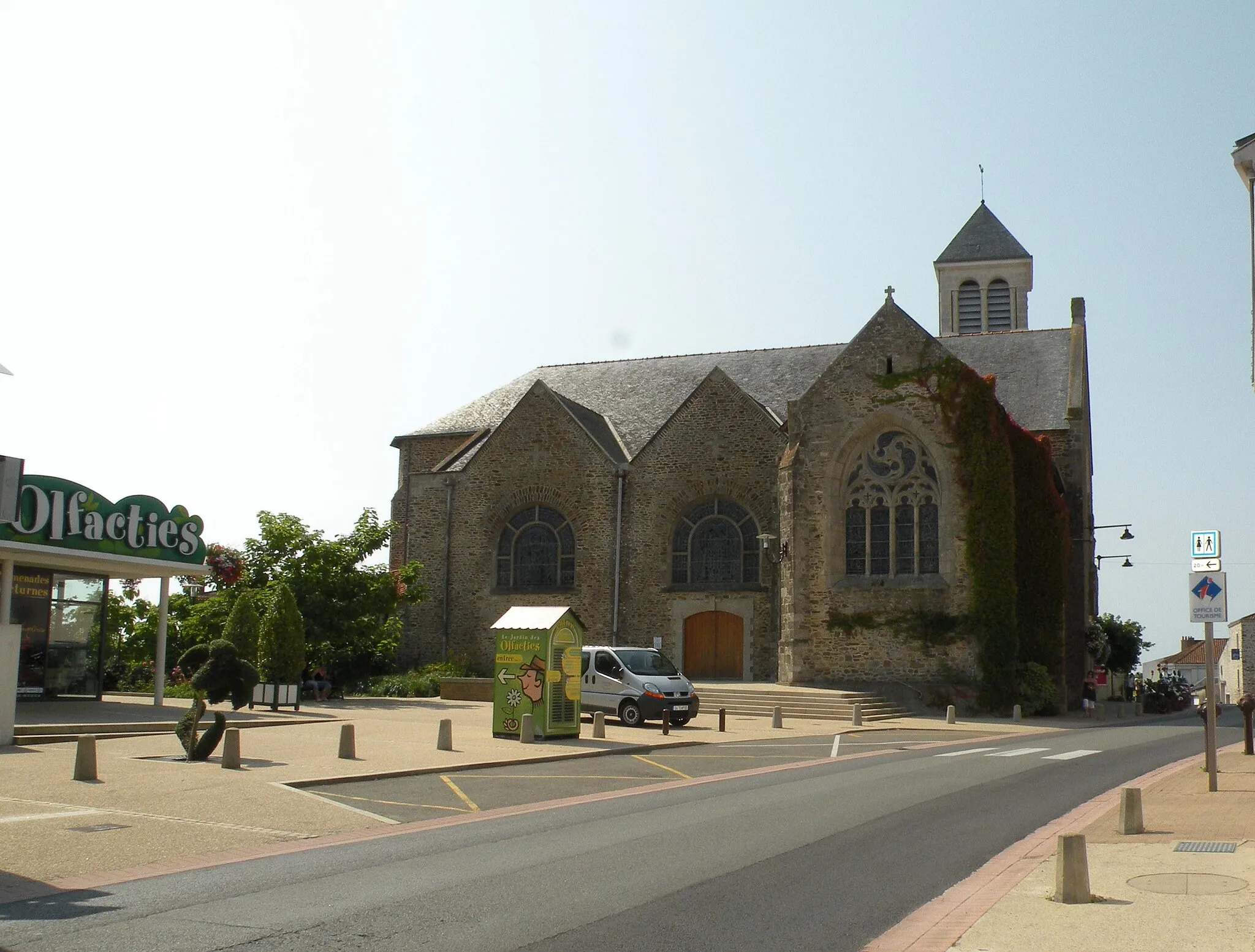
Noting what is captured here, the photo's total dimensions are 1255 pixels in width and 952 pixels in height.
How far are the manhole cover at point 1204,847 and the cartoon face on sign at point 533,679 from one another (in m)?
11.4

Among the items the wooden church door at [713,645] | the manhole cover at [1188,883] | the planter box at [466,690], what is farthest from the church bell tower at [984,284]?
the manhole cover at [1188,883]

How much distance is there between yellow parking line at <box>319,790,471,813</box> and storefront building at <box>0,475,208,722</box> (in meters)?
9.56

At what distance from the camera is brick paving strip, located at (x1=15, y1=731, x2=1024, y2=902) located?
26.1 ft

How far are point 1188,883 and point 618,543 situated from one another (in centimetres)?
2909

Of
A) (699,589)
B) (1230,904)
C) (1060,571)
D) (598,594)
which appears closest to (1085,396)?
(1060,571)

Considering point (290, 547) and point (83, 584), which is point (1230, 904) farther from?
point (290, 547)

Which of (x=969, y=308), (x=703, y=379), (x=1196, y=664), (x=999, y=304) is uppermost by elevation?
(x=999, y=304)

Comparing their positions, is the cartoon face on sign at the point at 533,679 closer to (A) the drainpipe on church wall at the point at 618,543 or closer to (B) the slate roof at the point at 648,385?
(A) the drainpipe on church wall at the point at 618,543

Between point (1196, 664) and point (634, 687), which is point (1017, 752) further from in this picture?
point (1196, 664)

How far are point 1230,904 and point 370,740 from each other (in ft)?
45.1

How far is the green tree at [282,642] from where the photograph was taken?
25.8m

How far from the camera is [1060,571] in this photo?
32.4m

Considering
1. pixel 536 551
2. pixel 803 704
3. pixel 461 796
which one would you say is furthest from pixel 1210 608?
pixel 536 551

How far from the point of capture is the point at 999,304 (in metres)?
51.5
